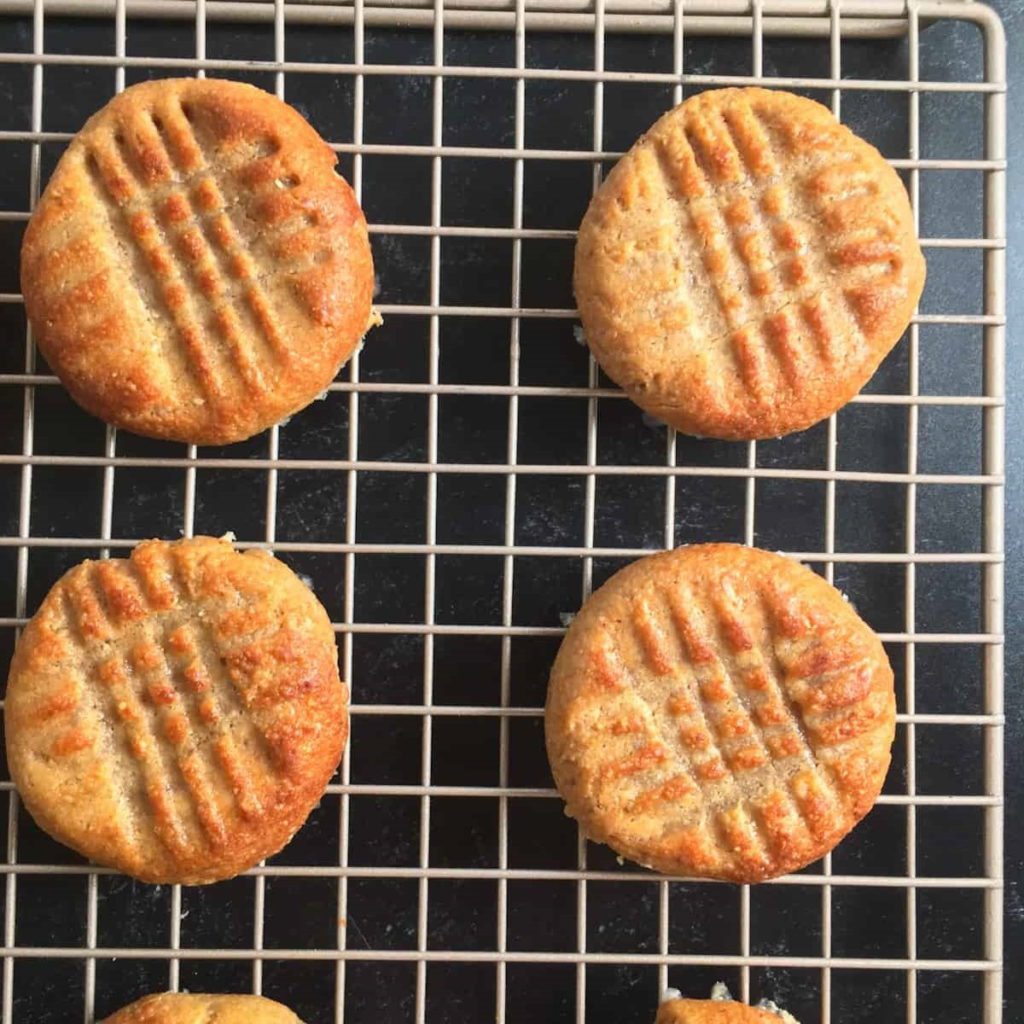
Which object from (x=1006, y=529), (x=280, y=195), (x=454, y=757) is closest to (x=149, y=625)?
(x=454, y=757)

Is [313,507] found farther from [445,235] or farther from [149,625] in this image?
[445,235]

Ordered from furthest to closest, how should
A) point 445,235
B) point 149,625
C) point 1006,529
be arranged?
point 1006,529 → point 445,235 → point 149,625

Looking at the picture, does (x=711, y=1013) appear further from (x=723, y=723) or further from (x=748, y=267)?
(x=748, y=267)

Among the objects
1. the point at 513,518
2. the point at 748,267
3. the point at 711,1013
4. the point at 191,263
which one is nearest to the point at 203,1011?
the point at 711,1013

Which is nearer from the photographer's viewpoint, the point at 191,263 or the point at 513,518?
the point at 191,263

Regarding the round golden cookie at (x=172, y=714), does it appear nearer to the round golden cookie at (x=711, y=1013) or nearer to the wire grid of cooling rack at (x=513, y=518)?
the wire grid of cooling rack at (x=513, y=518)

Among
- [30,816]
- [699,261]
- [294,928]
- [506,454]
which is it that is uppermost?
[699,261]

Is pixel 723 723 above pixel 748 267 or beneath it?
beneath
